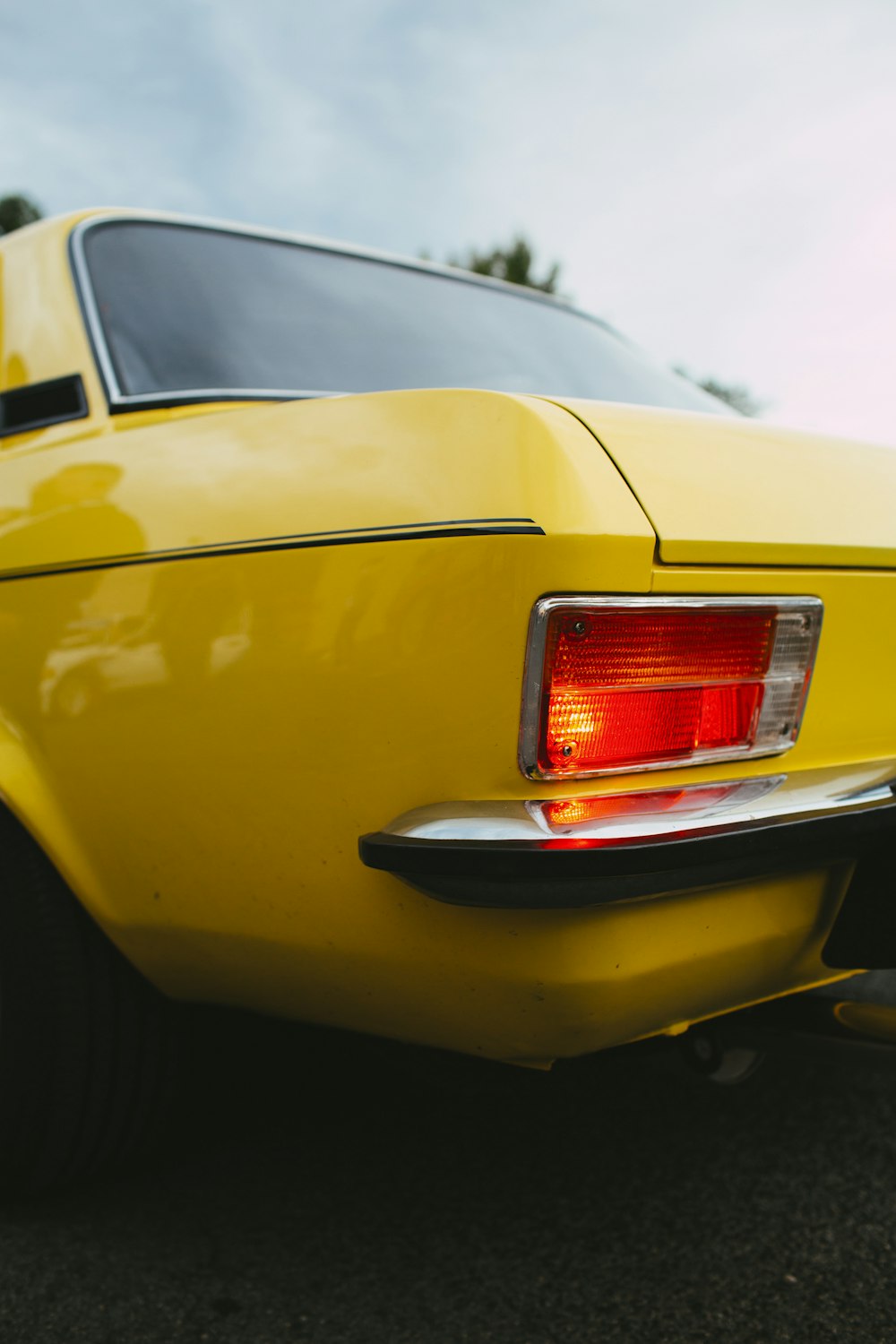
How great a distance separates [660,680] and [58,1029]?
3.43ft

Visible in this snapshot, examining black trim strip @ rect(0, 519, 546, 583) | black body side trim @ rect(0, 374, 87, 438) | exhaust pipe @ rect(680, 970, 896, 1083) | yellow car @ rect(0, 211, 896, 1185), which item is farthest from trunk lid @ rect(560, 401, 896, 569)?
black body side trim @ rect(0, 374, 87, 438)

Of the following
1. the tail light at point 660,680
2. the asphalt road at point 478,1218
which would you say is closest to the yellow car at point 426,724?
the tail light at point 660,680

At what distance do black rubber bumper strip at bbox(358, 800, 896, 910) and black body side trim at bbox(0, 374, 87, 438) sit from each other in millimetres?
969

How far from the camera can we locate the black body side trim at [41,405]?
171cm

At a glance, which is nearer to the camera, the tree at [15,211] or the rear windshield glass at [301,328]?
the rear windshield glass at [301,328]

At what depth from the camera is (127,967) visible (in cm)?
161

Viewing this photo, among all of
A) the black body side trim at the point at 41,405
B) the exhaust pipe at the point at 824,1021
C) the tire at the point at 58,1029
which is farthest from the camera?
the black body side trim at the point at 41,405

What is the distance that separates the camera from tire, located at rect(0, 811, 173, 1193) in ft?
5.10

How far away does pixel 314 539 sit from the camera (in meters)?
1.23

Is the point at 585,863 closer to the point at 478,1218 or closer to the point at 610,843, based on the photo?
the point at 610,843

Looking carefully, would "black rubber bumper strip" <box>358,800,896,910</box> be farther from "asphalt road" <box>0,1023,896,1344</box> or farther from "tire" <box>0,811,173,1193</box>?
"tire" <box>0,811,173,1193</box>

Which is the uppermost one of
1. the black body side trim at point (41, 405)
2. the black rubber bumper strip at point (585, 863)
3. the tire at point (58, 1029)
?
the black body side trim at point (41, 405)

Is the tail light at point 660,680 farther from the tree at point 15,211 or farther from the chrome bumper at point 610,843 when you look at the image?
the tree at point 15,211

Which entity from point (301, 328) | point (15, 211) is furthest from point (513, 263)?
point (301, 328)
